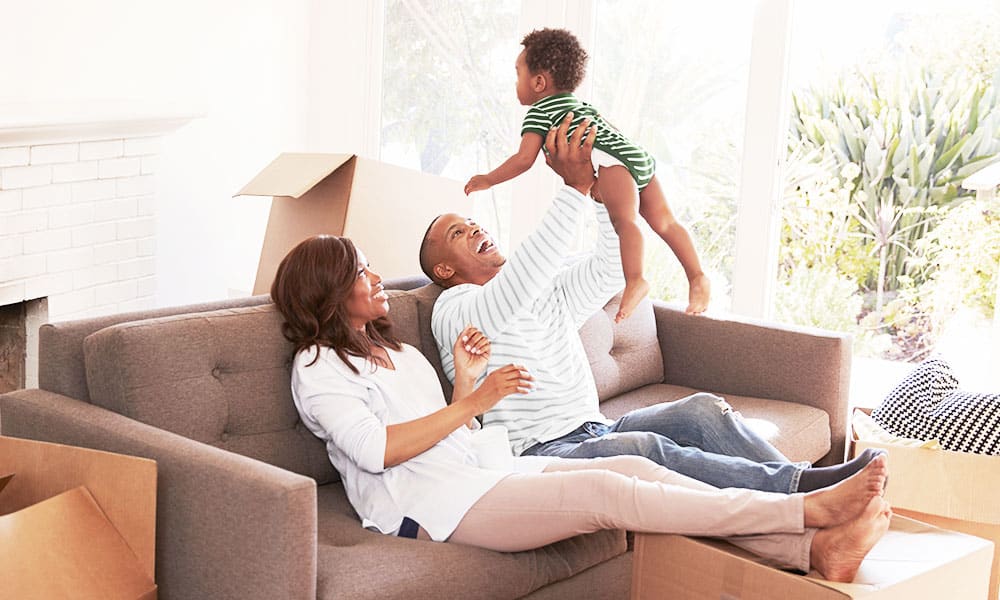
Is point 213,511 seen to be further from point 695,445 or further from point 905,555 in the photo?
point 905,555

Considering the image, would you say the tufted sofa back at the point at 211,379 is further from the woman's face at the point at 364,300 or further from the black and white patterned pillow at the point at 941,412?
the black and white patterned pillow at the point at 941,412

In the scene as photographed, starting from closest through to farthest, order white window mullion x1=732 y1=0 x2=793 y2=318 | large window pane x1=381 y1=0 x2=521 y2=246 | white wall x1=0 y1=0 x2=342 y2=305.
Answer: white wall x1=0 y1=0 x2=342 y2=305, white window mullion x1=732 y1=0 x2=793 y2=318, large window pane x1=381 y1=0 x2=521 y2=246

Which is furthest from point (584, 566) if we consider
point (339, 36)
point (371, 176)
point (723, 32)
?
point (339, 36)

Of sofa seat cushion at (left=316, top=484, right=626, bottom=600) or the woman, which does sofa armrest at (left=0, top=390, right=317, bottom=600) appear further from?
the woman

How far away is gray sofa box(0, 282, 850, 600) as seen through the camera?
6.44ft

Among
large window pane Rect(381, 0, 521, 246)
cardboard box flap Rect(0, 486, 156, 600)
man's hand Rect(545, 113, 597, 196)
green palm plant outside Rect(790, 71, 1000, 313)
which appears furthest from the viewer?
large window pane Rect(381, 0, 521, 246)

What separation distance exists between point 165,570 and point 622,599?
3.14 ft

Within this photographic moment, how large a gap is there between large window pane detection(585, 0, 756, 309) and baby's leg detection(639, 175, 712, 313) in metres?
1.66

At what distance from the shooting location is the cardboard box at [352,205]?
3.28m

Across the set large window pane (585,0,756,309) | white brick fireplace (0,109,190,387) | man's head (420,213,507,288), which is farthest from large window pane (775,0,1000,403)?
white brick fireplace (0,109,190,387)

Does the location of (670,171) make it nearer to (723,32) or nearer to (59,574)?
(723,32)

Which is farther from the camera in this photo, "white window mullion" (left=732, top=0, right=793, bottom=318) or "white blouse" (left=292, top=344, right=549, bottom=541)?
"white window mullion" (left=732, top=0, right=793, bottom=318)

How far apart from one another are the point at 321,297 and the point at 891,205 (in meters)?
2.37

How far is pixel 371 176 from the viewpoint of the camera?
334cm
